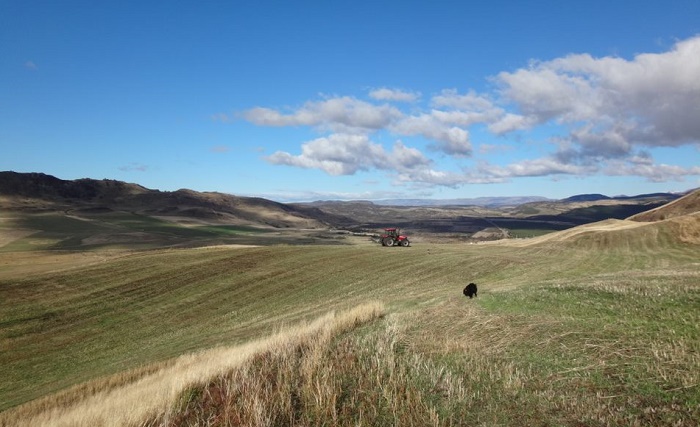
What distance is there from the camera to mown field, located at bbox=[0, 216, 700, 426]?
899 cm

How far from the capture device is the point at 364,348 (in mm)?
13172

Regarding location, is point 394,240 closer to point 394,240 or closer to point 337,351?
point 394,240

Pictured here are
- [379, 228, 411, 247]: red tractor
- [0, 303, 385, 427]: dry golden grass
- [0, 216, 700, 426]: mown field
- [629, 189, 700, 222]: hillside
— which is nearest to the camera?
[0, 216, 700, 426]: mown field

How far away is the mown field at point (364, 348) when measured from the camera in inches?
354

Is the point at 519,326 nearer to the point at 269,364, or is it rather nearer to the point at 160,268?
the point at 269,364

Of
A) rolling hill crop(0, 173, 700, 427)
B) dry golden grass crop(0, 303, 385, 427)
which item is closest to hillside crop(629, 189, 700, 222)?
rolling hill crop(0, 173, 700, 427)

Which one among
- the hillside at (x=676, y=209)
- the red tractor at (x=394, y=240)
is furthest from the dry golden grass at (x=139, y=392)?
the hillside at (x=676, y=209)

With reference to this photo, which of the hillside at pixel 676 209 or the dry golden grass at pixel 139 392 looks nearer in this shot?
the dry golden grass at pixel 139 392

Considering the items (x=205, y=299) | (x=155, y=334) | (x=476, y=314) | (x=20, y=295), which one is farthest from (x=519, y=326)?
(x=20, y=295)

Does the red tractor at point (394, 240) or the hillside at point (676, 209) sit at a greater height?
the hillside at point (676, 209)

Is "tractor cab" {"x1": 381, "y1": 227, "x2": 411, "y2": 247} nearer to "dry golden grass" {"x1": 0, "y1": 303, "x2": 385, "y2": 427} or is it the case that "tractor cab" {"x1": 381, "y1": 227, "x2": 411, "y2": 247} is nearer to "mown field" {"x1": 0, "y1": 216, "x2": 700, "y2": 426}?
"mown field" {"x1": 0, "y1": 216, "x2": 700, "y2": 426}

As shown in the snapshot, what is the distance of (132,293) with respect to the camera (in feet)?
112

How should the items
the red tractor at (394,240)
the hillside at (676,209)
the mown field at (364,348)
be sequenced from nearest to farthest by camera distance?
the mown field at (364,348) < the red tractor at (394,240) < the hillside at (676,209)

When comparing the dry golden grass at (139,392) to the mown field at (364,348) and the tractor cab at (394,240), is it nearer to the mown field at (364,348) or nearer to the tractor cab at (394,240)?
the mown field at (364,348)
